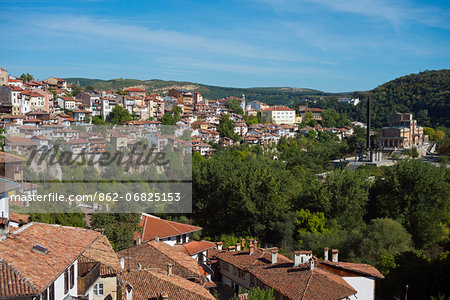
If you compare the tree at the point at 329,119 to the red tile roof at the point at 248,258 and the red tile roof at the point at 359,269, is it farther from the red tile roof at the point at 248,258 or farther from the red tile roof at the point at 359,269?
the red tile roof at the point at 359,269

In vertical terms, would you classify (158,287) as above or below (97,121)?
below

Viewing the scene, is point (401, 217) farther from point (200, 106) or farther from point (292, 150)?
point (200, 106)

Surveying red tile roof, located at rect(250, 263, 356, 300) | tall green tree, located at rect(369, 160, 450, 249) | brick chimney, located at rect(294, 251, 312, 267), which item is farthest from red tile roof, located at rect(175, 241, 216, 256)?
tall green tree, located at rect(369, 160, 450, 249)

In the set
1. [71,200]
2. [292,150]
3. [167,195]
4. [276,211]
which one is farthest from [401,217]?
[292,150]

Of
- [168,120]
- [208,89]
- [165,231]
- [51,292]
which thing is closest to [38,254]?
[51,292]

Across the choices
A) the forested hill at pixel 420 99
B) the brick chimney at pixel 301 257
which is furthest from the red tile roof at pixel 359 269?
the forested hill at pixel 420 99

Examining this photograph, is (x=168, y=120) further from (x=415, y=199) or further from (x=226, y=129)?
(x=415, y=199)
